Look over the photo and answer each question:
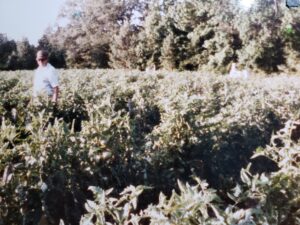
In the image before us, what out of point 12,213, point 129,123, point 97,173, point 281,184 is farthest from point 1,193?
point 281,184

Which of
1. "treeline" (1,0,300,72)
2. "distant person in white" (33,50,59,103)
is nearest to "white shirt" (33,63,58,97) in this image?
"distant person in white" (33,50,59,103)

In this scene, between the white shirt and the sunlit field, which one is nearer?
the sunlit field

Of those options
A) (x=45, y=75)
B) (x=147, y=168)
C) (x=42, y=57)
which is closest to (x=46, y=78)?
(x=45, y=75)

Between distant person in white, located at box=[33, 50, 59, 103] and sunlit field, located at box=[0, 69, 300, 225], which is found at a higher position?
distant person in white, located at box=[33, 50, 59, 103]

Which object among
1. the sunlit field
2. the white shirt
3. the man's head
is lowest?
the sunlit field

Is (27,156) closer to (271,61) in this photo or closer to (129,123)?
(129,123)

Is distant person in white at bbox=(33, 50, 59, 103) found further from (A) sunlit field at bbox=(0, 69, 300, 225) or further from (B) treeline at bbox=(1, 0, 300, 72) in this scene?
(B) treeline at bbox=(1, 0, 300, 72)

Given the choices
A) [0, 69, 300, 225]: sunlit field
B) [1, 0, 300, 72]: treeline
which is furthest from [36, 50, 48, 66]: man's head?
[1, 0, 300, 72]: treeline

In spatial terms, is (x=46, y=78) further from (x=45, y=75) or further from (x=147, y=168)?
(x=147, y=168)

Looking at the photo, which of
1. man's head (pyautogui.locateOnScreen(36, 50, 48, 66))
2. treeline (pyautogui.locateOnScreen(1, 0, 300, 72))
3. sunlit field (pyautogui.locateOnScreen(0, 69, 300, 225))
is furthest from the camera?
treeline (pyautogui.locateOnScreen(1, 0, 300, 72))

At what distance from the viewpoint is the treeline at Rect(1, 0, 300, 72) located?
29.2 m

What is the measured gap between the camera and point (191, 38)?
113ft

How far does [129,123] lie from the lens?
11.8 feet

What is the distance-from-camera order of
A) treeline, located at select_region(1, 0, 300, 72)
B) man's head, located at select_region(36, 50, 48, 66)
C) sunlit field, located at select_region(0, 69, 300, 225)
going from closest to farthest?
sunlit field, located at select_region(0, 69, 300, 225) < man's head, located at select_region(36, 50, 48, 66) < treeline, located at select_region(1, 0, 300, 72)
